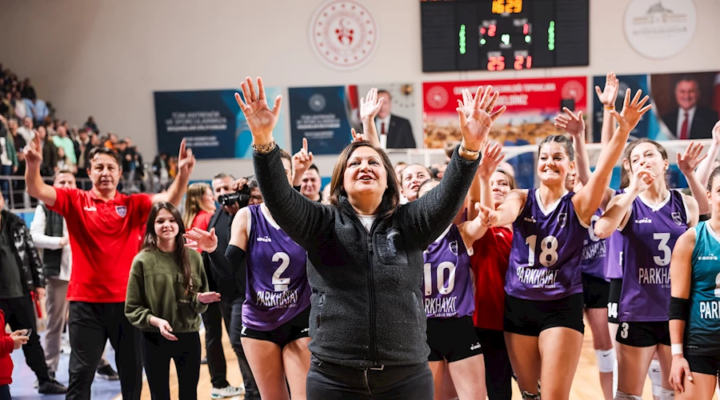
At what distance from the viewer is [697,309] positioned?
293 cm

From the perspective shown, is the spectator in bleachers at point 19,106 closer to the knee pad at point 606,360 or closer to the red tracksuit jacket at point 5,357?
the red tracksuit jacket at point 5,357

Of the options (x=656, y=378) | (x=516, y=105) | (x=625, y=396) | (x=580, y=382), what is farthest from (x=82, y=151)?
(x=625, y=396)

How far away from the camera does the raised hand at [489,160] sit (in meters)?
3.17

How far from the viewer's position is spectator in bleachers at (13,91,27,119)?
522 inches

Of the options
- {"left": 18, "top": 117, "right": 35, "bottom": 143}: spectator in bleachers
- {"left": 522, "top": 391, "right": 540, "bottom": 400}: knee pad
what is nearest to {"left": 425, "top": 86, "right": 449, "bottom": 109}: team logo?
{"left": 18, "top": 117, "right": 35, "bottom": 143}: spectator in bleachers

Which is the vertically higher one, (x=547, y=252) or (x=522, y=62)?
(x=522, y=62)

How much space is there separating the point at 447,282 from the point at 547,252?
0.56 m

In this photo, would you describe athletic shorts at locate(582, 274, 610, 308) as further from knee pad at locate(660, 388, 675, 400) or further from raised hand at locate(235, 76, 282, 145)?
raised hand at locate(235, 76, 282, 145)

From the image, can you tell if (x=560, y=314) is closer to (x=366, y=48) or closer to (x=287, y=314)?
(x=287, y=314)

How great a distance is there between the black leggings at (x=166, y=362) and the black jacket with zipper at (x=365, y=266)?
1858mm

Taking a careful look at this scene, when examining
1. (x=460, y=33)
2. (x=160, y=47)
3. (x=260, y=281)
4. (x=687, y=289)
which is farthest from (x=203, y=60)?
(x=687, y=289)

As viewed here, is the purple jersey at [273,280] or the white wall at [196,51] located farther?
the white wall at [196,51]

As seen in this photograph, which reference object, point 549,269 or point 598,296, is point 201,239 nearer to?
point 549,269

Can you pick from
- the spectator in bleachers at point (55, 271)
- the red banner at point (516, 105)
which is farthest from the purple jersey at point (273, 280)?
the red banner at point (516, 105)
